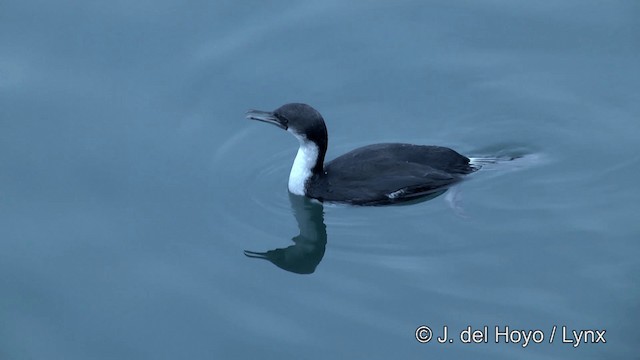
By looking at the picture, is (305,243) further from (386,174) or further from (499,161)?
(499,161)

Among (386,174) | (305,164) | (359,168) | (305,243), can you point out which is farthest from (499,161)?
(305,243)

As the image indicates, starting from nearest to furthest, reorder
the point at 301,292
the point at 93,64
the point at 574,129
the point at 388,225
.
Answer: the point at 301,292
the point at 388,225
the point at 574,129
the point at 93,64

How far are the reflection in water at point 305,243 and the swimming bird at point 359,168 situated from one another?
9cm

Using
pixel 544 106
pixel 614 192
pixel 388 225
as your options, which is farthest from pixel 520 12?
pixel 388 225

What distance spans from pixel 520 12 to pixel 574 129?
6.56 feet

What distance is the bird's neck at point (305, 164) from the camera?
32.9 feet

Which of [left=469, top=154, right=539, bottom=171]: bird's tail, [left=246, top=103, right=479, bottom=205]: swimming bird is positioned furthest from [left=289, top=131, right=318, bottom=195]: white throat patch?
[left=469, top=154, right=539, bottom=171]: bird's tail

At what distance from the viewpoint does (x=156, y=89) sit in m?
11.5

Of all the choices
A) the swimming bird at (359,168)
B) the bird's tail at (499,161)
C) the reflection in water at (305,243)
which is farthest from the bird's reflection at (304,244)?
the bird's tail at (499,161)

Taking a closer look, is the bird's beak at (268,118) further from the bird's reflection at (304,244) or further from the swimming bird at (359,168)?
the bird's reflection at (304,244)

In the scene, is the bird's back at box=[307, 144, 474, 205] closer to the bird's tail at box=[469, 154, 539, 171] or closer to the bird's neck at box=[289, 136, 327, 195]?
the bird's neck at box=[289, 136, 327, 195]

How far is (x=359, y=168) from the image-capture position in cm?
1001

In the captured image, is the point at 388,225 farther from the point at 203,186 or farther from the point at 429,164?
the point at 203,186

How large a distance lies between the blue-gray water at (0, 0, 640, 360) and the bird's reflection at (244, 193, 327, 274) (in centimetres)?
3
